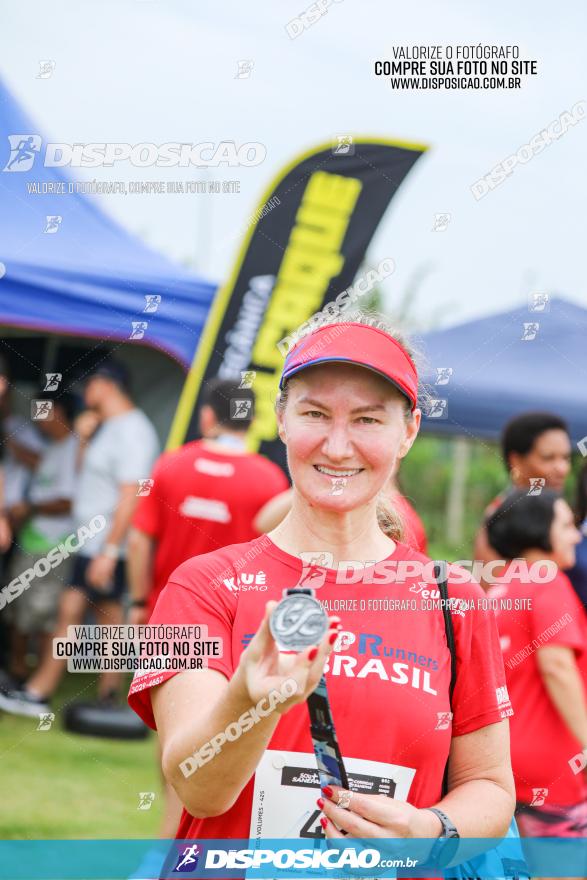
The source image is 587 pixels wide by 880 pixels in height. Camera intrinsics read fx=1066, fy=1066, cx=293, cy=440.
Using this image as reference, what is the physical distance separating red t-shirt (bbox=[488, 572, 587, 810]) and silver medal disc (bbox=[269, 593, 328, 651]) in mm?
1873

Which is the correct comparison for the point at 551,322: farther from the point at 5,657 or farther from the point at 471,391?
the point at 5,657

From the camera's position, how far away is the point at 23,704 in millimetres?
5746

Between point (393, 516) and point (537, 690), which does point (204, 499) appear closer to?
point (537, 690)

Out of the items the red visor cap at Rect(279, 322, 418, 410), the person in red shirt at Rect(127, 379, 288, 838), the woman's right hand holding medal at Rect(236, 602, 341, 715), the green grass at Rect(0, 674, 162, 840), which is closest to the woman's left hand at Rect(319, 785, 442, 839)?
the woman's right hand holding medal at Rect(236, 602, 341, 715)

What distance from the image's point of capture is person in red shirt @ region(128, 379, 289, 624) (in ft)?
14.5

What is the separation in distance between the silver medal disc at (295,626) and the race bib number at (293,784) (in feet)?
1.28

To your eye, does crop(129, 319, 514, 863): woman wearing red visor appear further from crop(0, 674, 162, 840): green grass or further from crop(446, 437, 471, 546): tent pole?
crop(446, 437, 471, 546): tent pole

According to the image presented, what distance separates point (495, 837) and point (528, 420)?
272cm

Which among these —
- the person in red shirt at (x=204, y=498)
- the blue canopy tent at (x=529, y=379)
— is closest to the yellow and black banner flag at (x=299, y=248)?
the blue canopy tent at (x=529, y=379)

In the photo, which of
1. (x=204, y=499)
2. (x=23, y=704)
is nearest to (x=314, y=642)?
(x=204, y=499)

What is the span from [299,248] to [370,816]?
438 centimetres

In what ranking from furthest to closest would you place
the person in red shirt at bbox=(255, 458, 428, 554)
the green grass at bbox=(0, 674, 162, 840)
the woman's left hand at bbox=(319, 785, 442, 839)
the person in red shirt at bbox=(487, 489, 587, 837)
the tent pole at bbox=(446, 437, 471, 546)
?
the tent pole at bbox=(446, 437, 471, 546), the green grass at bbox=(0, 674, 162, 840), the person in red shirt at bbox=(487, 489, 587, 837), the person in red shirt at bbox=(255, 458, 428, 554), the woman's left hand at bbox=(319, 785, 442, 839)

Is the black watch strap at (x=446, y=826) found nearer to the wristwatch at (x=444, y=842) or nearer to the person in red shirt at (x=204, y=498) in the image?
the wristwatch at (x=444, y=842)

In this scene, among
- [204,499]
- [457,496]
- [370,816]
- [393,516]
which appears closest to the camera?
[370,816]
